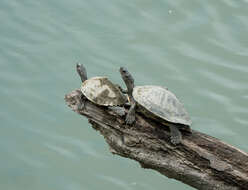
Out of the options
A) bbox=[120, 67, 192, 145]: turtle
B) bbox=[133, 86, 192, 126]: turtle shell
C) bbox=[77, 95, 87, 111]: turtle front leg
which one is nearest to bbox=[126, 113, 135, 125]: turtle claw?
bbox=[120, 67, 192, 145]: turtle

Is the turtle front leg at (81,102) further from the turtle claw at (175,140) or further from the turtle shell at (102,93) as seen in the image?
the turtle claw at (175,140)

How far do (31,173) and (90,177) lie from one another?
1.22 m

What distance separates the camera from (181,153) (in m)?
4.90

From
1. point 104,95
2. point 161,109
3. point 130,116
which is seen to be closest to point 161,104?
point 161,109

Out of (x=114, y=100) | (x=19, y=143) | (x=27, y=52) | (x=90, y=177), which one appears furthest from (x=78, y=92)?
(x=27, y=52)

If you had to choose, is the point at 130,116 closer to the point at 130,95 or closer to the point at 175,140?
the point at 130,95

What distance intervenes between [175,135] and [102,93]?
2.91 feet

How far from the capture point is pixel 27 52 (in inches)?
452

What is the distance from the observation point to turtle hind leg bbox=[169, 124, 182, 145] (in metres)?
4.84

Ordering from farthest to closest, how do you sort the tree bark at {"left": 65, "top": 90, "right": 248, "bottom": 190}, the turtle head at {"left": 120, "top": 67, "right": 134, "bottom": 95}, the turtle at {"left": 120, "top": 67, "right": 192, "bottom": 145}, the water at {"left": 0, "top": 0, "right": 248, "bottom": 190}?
the water at {"left": 0, "top": 0, "right": 248, "bottom": 190}
the turtle head at {"left": 120, "top": 67, "right": 134, "bottom": 95}
the turtle at {"left": 120, "top": 67, "right": 192, "bottom": 145}
the tree bark at {"left": 65, "top": 90, "right": 248, "bottom": 190}

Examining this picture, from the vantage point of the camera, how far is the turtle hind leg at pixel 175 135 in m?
4.84

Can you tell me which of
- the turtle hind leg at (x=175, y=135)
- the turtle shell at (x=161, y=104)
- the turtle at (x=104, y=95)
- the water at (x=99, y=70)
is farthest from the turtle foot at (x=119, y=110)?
the water at (x=99, y=70)

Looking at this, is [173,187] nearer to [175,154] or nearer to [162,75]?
[162,75]

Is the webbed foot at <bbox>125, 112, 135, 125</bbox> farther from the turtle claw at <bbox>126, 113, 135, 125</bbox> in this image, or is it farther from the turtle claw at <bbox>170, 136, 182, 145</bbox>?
the turtle claw at <bbox>170, 136, 182, 145</bbox>
